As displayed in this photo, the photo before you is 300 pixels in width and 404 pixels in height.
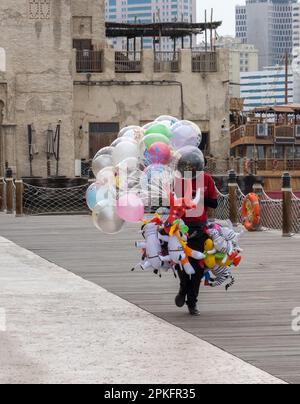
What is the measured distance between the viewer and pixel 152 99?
58688 mm

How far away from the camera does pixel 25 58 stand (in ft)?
183

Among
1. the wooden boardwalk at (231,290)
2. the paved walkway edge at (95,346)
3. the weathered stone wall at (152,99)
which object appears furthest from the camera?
the weathered stone wall at (152,99)

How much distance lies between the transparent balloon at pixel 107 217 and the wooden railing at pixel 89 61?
46.1 meters

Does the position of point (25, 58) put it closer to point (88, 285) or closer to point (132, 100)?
point (132, 100)

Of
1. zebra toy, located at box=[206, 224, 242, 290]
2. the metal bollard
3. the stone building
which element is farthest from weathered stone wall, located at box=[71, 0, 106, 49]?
zebra toy, located at box=[206, 224, 242, 290]

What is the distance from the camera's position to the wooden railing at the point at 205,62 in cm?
5962

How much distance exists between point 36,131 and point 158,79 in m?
7.07

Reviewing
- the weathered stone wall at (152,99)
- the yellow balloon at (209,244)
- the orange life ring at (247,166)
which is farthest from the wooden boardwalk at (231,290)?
the weathered stone wall at (152,99)

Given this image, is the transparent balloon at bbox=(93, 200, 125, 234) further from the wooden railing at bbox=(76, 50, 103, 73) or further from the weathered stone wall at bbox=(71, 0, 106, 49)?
the weathered stone wall at bbox=(71, 0, 106, 49)

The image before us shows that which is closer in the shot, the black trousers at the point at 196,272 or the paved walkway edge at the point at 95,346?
the paved walkway edge at the point at 95,346

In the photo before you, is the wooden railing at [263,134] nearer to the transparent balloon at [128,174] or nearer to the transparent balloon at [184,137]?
the transparent balloon at [128,174]

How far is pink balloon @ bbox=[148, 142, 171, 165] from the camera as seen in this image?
12.4m

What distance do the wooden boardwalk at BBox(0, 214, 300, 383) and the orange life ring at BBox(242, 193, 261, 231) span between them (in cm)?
76

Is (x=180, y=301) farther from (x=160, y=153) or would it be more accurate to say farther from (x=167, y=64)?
(x=167, y=64)
